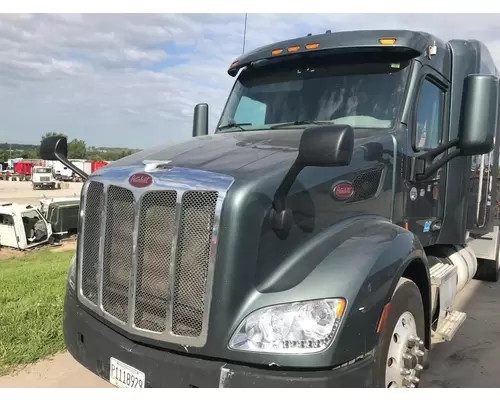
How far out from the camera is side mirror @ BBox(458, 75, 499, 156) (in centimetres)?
350

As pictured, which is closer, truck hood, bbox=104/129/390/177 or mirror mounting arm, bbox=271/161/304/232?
mirror mounting arm, bbox=271/161/304/232

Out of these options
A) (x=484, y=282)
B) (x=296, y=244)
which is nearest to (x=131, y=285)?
(x=296, y=244)

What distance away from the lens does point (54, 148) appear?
3752mm

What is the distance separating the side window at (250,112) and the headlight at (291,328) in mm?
2149

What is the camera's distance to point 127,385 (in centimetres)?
281

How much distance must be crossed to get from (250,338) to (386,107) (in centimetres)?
224

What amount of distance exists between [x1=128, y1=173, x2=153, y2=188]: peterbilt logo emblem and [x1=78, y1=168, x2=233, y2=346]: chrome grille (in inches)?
1.3

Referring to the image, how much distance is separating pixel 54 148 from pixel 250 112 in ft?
5.69

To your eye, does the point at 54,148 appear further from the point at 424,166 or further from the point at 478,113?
the point at 478,113

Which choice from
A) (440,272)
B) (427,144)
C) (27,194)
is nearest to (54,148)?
(427,144)

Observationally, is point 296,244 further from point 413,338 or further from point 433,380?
point 433,380

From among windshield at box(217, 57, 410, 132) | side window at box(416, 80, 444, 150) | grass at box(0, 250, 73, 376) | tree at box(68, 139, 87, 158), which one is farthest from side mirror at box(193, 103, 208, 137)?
tree at box(68, 139, 87, 158)

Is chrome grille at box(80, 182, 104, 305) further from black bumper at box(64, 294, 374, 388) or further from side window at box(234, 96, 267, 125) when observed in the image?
side window at box(234, 96, 267, 125)

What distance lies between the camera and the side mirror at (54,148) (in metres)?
3.75
